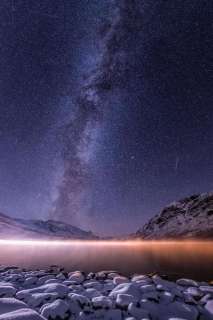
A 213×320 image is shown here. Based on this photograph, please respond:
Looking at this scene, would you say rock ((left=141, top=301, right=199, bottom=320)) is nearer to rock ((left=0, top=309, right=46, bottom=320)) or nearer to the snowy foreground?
the snowy foreground

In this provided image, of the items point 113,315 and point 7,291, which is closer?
point 113,315

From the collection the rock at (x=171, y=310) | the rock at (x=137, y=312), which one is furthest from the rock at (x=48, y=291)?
the rock at (x=171, y=310)

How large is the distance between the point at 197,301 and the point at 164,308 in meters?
1.48

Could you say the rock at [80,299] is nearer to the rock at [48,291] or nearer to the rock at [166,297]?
the rock at [48,291]

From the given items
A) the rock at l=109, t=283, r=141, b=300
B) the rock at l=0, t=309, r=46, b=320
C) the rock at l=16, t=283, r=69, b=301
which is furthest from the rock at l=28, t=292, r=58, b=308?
the rock at l=109, t=283, r=141, b=300

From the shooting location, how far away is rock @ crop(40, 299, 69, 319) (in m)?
5.68

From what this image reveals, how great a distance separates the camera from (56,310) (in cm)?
580

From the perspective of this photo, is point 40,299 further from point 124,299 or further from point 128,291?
point 128,291

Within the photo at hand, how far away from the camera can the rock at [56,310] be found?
5.68m

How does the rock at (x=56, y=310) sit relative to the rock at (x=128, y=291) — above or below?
below

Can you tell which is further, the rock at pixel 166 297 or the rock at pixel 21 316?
the rock at pixel 166 297

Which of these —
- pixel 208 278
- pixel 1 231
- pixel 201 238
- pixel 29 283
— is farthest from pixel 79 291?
pixel 1 231

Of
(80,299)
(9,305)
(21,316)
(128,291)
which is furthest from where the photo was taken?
(128,291)

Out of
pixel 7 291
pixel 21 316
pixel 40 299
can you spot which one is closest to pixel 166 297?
pixel 40 299
